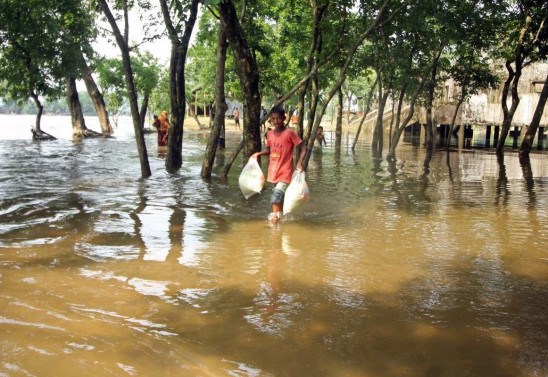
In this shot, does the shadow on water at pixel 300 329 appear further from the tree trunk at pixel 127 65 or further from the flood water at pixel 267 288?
the tree trunk at pixel 127 65

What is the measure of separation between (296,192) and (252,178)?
105cm

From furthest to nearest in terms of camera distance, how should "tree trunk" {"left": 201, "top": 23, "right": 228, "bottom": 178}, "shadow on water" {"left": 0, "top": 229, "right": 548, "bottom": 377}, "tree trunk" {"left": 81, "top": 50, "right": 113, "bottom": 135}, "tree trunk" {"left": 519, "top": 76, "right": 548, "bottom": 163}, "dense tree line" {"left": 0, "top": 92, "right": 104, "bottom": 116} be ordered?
"dense tree line" {"left": 0, "top": 92, "right": 104, "bottom": 116} → "tree trunk" {"left": 81, "top": 50, "right": 113, "bottom": 135} → "tree trunk" {"left": 519, "top": 76, "right": 548, "bottom": 163} → "tree trunk" {"left": 201, "top": 23, "right": 228, "bottom": 178} → "shadow on water" {"left": 0, "top": 229, "right": 548, "bottom": 377}

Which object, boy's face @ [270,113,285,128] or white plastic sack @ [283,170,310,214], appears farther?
white plastic sack @ [283,170,310,214]

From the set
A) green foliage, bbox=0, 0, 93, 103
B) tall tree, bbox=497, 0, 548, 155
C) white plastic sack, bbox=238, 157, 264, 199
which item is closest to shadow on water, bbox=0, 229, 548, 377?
white plastic sack, bbox=238, 157, 264, 199

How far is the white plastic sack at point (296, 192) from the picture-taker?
Answer: 7.00 meters

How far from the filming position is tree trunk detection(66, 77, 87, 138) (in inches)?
1197

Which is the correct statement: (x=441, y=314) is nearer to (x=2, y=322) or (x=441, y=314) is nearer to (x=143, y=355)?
(x=143, y=355)

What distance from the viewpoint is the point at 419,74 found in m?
21.7

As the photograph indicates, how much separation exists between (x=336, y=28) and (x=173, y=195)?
26.9 ft

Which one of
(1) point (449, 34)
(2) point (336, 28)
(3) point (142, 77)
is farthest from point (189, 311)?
(3) point (142, 77)

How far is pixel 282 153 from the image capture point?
281 inches

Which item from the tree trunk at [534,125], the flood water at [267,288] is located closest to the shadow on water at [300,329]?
the flood water at [267,288]

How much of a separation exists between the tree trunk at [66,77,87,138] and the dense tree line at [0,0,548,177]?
0.23ft

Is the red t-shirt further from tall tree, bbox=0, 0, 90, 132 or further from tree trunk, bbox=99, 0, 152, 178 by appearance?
tall tree, bbox=0, 0, 90, 132
